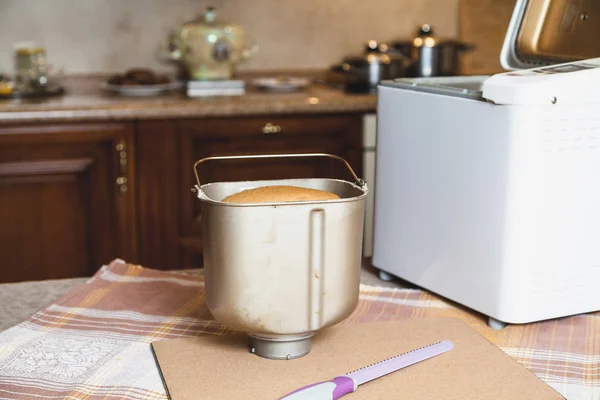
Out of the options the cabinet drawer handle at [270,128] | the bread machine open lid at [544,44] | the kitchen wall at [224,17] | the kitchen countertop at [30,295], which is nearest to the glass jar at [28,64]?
the kitchen wall at [224,17]

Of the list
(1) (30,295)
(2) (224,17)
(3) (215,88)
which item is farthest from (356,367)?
(2) (224,17)

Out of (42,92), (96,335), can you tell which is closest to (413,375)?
(96,335)

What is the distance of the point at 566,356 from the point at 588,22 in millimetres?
437

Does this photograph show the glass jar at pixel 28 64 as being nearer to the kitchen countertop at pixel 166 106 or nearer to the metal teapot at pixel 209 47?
the kitchen countertop at pixel 166 106

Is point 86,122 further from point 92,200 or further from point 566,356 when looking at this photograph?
point 566,356

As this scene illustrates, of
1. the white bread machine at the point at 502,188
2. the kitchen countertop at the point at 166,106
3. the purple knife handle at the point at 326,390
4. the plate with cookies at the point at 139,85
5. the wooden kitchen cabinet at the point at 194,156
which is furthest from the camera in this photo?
the plate with cookies at the point at 139,85

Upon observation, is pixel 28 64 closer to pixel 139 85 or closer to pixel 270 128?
pixel 139 85

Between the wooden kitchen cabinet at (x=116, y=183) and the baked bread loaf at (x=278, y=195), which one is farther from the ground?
the baked bread loaf at (x=278, y=195)

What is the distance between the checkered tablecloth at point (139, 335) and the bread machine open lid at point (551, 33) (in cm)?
33

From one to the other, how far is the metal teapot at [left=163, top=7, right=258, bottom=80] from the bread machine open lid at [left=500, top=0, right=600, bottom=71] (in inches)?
57.4

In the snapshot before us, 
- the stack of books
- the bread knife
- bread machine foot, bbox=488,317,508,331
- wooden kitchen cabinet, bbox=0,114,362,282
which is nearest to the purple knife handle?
the bread knife

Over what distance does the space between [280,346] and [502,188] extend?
0.28m

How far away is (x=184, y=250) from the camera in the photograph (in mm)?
2232

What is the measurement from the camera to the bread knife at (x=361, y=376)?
655 millimetres
